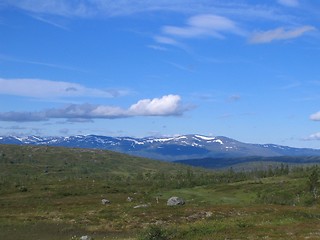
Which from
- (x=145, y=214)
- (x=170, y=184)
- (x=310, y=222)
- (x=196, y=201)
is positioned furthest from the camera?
(x=170, y=184)

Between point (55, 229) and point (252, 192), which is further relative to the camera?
point (252, 192)

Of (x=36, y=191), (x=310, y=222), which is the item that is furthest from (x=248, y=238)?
(x=36, y=191)

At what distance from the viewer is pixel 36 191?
518 feet

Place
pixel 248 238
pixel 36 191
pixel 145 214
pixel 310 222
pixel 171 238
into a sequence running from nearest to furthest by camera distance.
Result: pixel 248 238
pixel 171 238
pixel 310 222
pixel 145 214
pixel 36 191

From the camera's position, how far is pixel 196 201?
116m

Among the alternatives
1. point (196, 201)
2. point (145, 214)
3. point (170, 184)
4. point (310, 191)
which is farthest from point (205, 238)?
point (170, 184)

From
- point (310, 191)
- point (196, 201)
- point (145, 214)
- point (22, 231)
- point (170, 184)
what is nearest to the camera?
point (22, 231)

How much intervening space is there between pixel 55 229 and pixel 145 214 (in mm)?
18840

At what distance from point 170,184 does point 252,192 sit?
56.2 metres

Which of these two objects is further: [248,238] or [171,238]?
[171,238]

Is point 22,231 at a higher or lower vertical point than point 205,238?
lower

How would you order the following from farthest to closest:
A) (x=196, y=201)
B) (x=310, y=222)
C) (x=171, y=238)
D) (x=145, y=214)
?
1. (x=196, y=201)
2. (x=145, y=214)
3. (x=310, y=222)
4. (x=171, y=238)

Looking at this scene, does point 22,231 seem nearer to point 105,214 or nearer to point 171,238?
point 105,214

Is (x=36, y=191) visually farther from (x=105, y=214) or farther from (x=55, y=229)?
(x=55, y=229)
